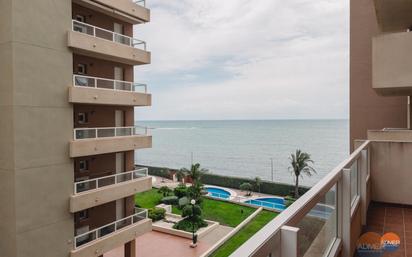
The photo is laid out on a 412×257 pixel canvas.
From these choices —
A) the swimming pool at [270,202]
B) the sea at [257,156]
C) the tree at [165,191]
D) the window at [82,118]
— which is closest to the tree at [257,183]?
the swimming pool at [270,202]

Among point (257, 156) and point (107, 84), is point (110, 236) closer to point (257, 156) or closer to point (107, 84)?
point (107, 84)

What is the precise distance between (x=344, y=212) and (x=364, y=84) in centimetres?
1054

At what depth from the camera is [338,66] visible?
2699 inches

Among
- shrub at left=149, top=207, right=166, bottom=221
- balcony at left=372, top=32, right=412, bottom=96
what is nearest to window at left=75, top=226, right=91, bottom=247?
shrub at left=149, top=207, right=166, bottom=221

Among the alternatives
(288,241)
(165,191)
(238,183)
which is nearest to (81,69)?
(288,241)

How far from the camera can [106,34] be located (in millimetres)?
10930

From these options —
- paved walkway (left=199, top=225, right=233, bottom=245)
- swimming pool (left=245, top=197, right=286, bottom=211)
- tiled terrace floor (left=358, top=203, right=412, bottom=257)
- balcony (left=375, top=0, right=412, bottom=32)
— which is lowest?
swimming pool (left=245, top=197, right=286, bottom=211)

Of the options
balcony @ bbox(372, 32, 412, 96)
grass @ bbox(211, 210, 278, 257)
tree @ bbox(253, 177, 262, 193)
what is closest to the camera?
balcony @ bbox(372, 32, 412, 96)

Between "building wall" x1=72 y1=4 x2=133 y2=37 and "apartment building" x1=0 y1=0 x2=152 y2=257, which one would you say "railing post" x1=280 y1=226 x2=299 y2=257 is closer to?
"apartment building" x1=0 y1=0 x2=152 y2=257

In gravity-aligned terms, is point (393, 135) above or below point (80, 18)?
below

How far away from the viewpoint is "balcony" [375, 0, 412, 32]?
7137 millimetres

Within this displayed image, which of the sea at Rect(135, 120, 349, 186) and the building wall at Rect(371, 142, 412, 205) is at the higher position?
the building wall at Rect(371, 142, 412, 205)

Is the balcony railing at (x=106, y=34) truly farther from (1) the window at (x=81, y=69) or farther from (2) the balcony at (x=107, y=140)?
(2) the balcony at (x=107, y=140)

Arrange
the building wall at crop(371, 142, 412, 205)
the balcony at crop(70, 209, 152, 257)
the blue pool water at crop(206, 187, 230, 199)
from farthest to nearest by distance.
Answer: the blue pool water at crop(206, 187, 230, 199) → the balcony at crop(70, 209, 152, 257) → the building wall at crop(371, 142, 412, 205)
